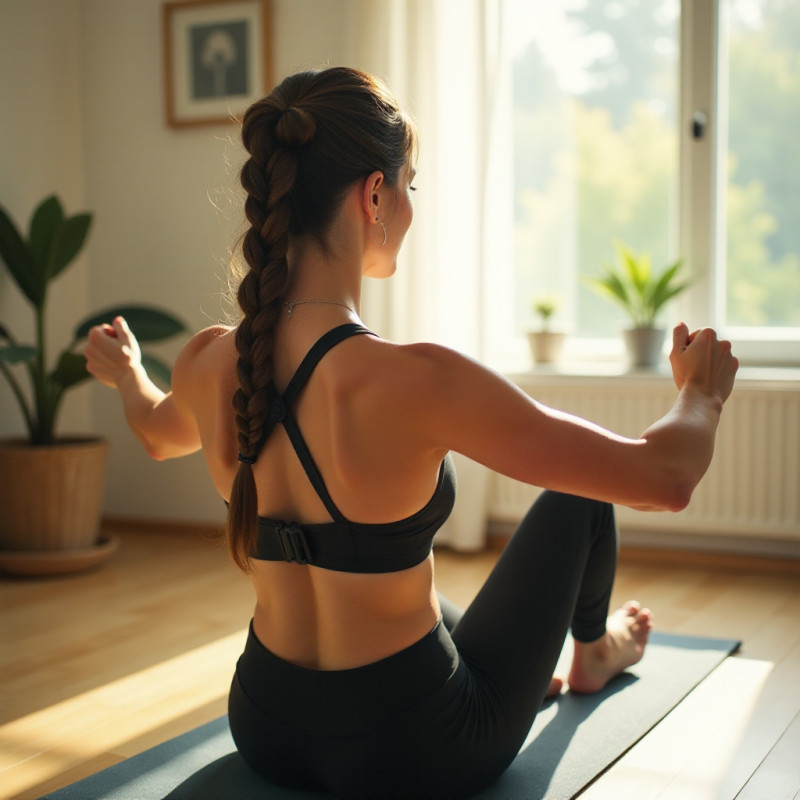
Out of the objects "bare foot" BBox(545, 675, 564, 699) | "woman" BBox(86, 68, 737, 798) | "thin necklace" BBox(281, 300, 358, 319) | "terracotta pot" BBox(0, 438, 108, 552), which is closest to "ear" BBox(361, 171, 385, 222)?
"woman" BBox(86, 68, 737, 798)

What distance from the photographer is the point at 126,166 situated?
4145mm

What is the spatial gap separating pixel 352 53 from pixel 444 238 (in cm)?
70

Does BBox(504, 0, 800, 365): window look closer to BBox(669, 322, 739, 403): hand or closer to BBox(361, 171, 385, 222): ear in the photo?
BBox(669, 322, 739, 403): hand

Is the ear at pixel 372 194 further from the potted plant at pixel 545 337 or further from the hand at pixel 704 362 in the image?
the potted plant at pixel 545 337

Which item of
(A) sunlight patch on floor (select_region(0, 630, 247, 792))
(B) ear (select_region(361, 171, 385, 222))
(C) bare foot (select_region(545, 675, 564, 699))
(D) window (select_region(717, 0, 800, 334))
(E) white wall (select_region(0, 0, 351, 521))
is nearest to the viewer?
(B) ear (select_region(361, 171, 385, 222))

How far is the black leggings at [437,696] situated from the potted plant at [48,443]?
6.55ft

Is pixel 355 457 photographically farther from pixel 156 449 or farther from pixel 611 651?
pixel 611 651

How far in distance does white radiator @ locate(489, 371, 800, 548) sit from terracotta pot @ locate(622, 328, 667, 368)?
0.10 m

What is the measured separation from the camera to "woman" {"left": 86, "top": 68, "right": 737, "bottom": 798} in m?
1.34

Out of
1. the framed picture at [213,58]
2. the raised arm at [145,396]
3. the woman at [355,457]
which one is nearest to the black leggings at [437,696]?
the woman at [355,457]

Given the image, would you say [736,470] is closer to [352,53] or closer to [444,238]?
[444,238]

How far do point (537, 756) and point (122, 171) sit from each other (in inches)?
119

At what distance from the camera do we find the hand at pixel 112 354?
186 cm

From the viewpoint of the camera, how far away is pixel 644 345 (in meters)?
3.58
